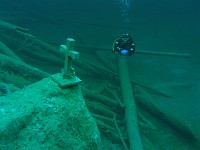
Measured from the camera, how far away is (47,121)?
1911mm

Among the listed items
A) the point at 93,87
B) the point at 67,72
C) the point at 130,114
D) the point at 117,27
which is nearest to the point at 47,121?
the point at 67,72

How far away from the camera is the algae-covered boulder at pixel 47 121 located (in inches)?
70.7

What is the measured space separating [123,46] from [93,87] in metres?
2.44

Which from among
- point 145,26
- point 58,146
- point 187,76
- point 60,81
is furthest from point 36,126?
point 145,26

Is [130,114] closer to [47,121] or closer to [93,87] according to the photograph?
[93,87]

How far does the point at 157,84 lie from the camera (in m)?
8.45

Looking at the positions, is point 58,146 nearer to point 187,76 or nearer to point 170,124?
point 170,124

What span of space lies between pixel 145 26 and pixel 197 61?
22.7 ft

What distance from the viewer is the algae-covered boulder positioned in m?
1.80

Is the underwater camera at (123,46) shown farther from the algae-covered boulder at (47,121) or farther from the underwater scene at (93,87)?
the algae-covered boulder at (47,121)

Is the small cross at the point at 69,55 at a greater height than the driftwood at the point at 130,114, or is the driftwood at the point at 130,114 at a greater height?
the small cross at the point at 69,55

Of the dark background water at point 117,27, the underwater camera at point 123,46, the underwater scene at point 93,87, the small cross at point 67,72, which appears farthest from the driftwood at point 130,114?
the dark background water at point 117,27

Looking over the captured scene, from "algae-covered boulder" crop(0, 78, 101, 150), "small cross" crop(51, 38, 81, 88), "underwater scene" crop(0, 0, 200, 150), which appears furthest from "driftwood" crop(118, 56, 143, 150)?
"small cross" crop(51, 38, 81, 88)

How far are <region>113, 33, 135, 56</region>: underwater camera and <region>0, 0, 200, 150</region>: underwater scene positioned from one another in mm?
23
